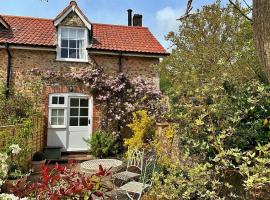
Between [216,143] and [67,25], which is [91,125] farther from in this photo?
[216,143]

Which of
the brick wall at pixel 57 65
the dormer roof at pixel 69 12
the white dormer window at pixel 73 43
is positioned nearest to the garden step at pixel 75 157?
the brick wall at pixel 57 65

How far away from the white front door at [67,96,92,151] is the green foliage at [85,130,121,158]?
79cm

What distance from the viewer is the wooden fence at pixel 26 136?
8.09m

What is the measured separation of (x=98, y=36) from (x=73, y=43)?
5.14 feet

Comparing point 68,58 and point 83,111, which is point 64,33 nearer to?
point 68,58

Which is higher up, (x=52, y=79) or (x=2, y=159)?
(x=52, y=79)

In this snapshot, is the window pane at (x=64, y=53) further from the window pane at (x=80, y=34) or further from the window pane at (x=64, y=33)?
the window pane at (x=80, y=34)

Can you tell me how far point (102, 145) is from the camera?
40.2 feet

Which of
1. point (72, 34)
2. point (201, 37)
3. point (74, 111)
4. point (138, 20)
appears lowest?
point (74, 111)

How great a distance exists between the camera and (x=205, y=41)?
756 inches

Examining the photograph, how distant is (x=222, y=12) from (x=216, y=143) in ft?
55.0

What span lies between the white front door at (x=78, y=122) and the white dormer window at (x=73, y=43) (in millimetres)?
2000

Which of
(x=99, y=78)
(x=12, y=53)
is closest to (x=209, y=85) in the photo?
(x=99, y=78)

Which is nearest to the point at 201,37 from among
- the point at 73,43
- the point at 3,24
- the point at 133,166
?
the point at 73,43
